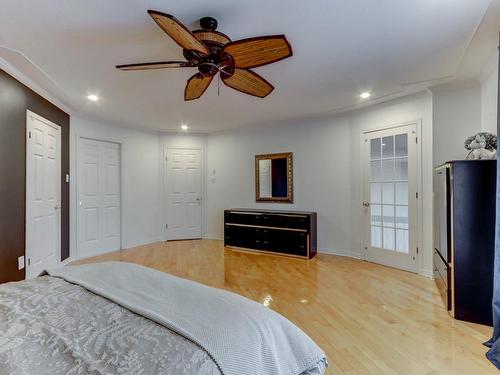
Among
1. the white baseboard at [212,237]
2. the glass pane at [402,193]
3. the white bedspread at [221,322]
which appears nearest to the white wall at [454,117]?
the glass pane at [402,193]

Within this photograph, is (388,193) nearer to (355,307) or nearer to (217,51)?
(355,307)

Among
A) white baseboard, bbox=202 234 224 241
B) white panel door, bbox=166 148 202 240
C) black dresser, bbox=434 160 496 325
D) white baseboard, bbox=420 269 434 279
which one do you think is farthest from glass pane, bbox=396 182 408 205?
white panel door, bbox=166 148 202 240

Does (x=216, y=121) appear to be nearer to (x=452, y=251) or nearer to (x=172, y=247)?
(x=172, y=247)

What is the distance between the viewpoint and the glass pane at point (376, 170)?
399 centimetres

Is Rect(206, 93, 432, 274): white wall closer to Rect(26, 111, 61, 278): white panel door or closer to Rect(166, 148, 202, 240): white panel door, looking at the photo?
Rect(166, 148, 202, 240): white panel door

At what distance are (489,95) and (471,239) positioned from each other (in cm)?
162

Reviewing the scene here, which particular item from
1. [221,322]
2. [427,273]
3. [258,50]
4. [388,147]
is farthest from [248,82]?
[427,273]

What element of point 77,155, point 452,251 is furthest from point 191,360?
point 77,155

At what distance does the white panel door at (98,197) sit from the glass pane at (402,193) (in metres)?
4.65

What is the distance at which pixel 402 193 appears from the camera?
3738mm

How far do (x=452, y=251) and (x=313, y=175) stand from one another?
2567 mm

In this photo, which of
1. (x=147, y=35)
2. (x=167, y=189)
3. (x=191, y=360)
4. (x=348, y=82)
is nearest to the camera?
(x=191, y=360)

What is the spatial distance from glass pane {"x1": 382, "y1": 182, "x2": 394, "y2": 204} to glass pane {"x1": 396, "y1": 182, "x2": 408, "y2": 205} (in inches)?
2.7

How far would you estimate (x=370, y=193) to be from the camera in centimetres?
409
